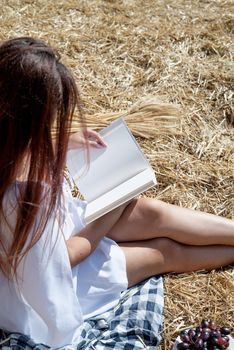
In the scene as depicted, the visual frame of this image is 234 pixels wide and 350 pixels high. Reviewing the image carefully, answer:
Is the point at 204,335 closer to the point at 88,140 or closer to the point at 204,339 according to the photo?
the point at 204,339

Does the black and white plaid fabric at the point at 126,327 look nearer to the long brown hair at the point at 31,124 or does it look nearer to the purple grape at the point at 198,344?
the purple grape at the point at 198,344

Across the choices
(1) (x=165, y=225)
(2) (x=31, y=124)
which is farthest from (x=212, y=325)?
(2) (x=31, y=124)

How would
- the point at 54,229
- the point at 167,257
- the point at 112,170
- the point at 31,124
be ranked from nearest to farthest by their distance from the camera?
1. the point at 31,124
2. the point at 54,229
3. the point at 112,170
4. the point at 167,257

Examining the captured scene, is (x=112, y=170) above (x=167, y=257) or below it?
above

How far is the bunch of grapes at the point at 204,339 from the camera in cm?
196

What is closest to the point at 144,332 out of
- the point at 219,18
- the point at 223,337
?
the point at 223,337

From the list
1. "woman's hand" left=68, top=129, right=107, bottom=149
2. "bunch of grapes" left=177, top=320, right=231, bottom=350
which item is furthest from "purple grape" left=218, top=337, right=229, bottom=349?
"woman's hand" left=68, top=129, right=107, bottom=149

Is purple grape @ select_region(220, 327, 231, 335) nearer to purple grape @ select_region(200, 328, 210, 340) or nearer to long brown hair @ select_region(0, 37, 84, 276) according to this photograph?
purple grape @ select_region(200, 328, 210, 340)

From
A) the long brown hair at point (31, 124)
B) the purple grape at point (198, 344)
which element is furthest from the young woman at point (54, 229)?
the purple grape at point (198, 344)

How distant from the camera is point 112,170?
2.22 metres

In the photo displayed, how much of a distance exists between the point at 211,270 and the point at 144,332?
1.43 ft

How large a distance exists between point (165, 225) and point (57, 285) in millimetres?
562

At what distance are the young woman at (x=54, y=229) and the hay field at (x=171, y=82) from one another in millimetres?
203

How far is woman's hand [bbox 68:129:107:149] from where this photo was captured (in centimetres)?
217
